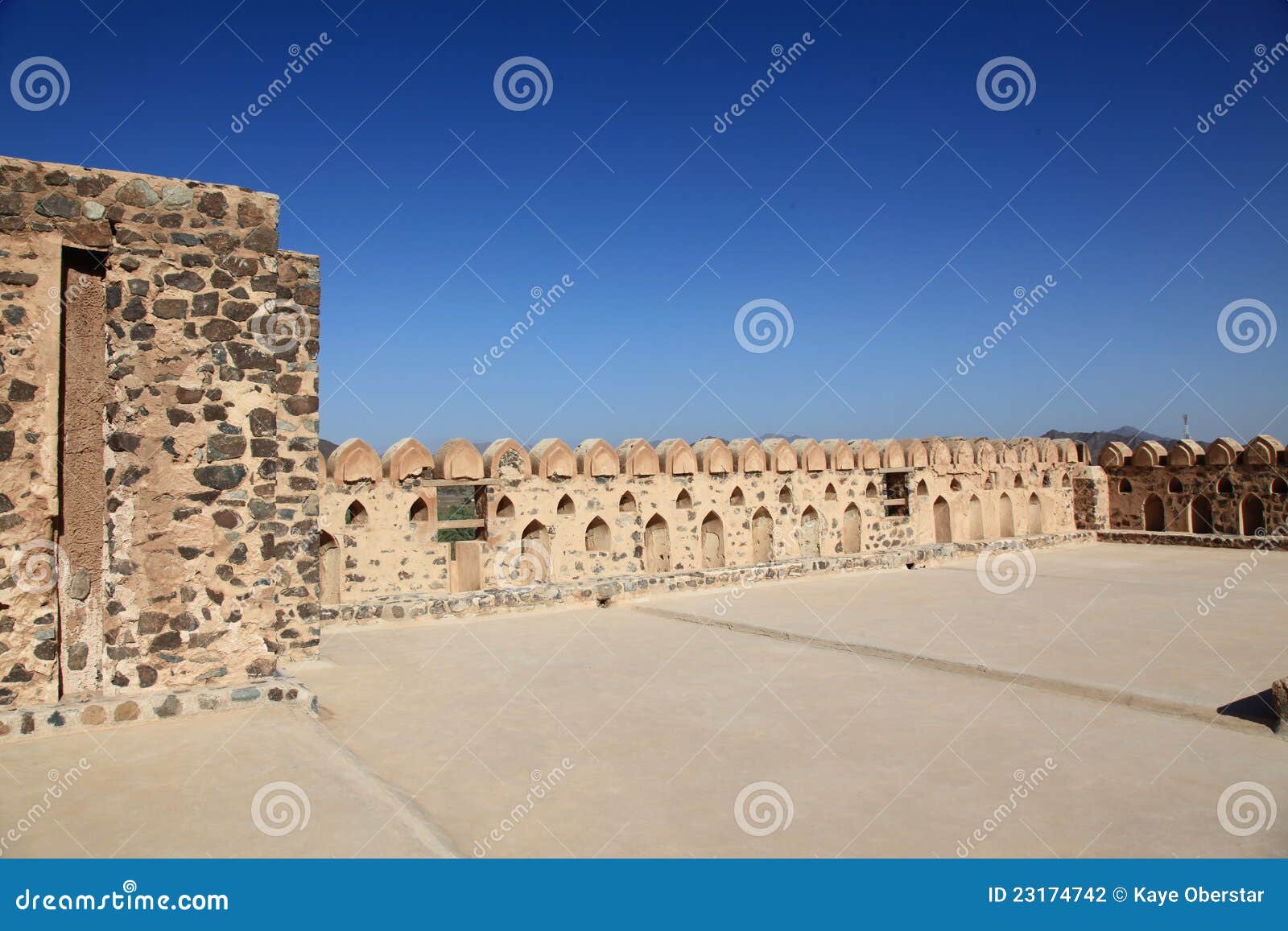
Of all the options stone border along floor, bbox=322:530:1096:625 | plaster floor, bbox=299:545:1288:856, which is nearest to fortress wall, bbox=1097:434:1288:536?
stone border along floor, bbox=322:530:1096:625

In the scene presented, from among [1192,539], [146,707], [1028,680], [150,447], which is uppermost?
[150,447]

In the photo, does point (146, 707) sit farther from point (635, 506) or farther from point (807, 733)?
point (635, 506)

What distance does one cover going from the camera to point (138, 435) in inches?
192

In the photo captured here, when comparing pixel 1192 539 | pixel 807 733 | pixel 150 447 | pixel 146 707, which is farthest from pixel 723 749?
pixel 1192 539

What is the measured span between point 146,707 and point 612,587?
542 centimetres

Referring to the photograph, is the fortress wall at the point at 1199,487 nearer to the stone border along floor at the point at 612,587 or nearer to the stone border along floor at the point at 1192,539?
the stone border along floor at the point at 1192,539

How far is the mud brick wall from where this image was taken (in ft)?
14.8

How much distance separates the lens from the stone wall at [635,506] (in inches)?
351

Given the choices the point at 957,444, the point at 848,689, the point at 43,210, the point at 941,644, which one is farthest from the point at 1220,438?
the point at 43,210

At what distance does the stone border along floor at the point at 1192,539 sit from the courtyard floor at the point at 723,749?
827 cm

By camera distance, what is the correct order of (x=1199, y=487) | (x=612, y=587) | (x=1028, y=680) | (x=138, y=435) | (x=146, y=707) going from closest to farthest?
(x=146, y=707) < (x=138, y=435) < (x=1028, y=680) < (x=612, y=587) < (x=1199, y=487)

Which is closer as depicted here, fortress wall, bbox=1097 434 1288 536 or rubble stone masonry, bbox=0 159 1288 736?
rubble stone masonry, bbox=0 159 1288 736

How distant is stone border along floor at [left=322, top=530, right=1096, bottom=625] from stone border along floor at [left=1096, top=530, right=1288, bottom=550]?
161 inches

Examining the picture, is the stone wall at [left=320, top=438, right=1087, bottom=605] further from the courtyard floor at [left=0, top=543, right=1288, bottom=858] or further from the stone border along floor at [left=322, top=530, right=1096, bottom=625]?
the courtyard floor at [left=0, top=543, right=1288, bottom=858]
